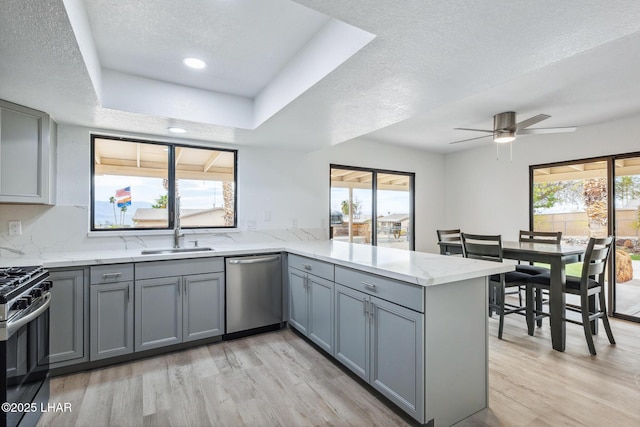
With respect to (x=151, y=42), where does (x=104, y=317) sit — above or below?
below

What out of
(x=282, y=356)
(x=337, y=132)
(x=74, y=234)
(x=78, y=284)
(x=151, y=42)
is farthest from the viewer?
(x=337, y=132)

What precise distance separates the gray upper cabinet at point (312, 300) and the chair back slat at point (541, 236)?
2983 millimetres

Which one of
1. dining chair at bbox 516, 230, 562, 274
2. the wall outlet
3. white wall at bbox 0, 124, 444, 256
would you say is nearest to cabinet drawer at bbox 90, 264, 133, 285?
white wall at bbox 0, 124, 444, 256

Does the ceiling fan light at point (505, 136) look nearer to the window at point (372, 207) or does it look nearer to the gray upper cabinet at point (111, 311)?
the window at point (372, 207)

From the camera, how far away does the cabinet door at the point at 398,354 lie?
66.4 inches

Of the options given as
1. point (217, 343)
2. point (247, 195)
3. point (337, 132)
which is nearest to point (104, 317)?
point (217, 343)

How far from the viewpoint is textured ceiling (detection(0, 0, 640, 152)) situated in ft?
4.50

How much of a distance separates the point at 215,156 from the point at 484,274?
3104mm

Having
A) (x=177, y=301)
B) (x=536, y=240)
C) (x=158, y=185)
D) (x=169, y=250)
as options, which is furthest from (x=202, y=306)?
(x=536, y=240)

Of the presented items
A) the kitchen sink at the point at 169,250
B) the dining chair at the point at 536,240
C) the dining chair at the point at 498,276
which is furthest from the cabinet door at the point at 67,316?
the dining chair at the point at 536,240

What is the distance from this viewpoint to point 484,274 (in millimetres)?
1823

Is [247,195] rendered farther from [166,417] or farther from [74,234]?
[166,417]

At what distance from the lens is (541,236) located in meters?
3.96

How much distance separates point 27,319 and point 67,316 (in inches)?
33.6
